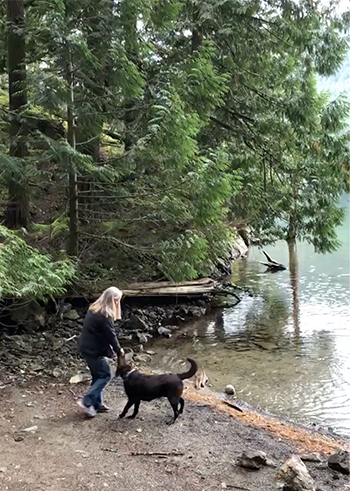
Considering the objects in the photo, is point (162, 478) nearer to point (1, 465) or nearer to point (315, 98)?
point (1, 465)

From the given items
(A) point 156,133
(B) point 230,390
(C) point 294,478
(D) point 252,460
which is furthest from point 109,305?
(A) point 156,133

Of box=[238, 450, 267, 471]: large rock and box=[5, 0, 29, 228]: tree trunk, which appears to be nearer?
box=[238, 450, 267, 471]: large rock

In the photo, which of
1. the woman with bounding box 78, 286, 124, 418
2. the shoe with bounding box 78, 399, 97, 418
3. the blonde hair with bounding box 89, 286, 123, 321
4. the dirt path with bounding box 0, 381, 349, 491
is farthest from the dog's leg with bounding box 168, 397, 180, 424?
the blonde hair with bounding box 89, 286, 123, 321

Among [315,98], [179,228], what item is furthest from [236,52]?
[179,228]

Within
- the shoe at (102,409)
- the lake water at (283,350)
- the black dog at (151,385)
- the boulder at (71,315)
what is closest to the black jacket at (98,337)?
the black dog at (151,385)

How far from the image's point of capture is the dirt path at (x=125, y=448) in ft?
15.3

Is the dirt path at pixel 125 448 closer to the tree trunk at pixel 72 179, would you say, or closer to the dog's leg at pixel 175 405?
the dog's leg at pixel 175 405

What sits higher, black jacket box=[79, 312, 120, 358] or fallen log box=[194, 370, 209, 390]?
black jacket box=[79, 312, 120, 358]

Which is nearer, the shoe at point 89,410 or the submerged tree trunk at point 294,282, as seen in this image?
the shoe at point 89,410

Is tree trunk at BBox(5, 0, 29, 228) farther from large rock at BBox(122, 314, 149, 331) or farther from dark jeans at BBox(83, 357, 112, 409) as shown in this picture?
dark jeans at BBox(83, 357, 112, 409)

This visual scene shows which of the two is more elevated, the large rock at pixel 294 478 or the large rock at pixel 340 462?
the large rock at pixel 294 478

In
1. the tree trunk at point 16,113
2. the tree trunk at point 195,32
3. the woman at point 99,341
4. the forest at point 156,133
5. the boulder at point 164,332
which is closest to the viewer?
the woman at point 99,341

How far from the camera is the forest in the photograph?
8.89m

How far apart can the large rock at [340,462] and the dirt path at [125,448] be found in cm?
11
